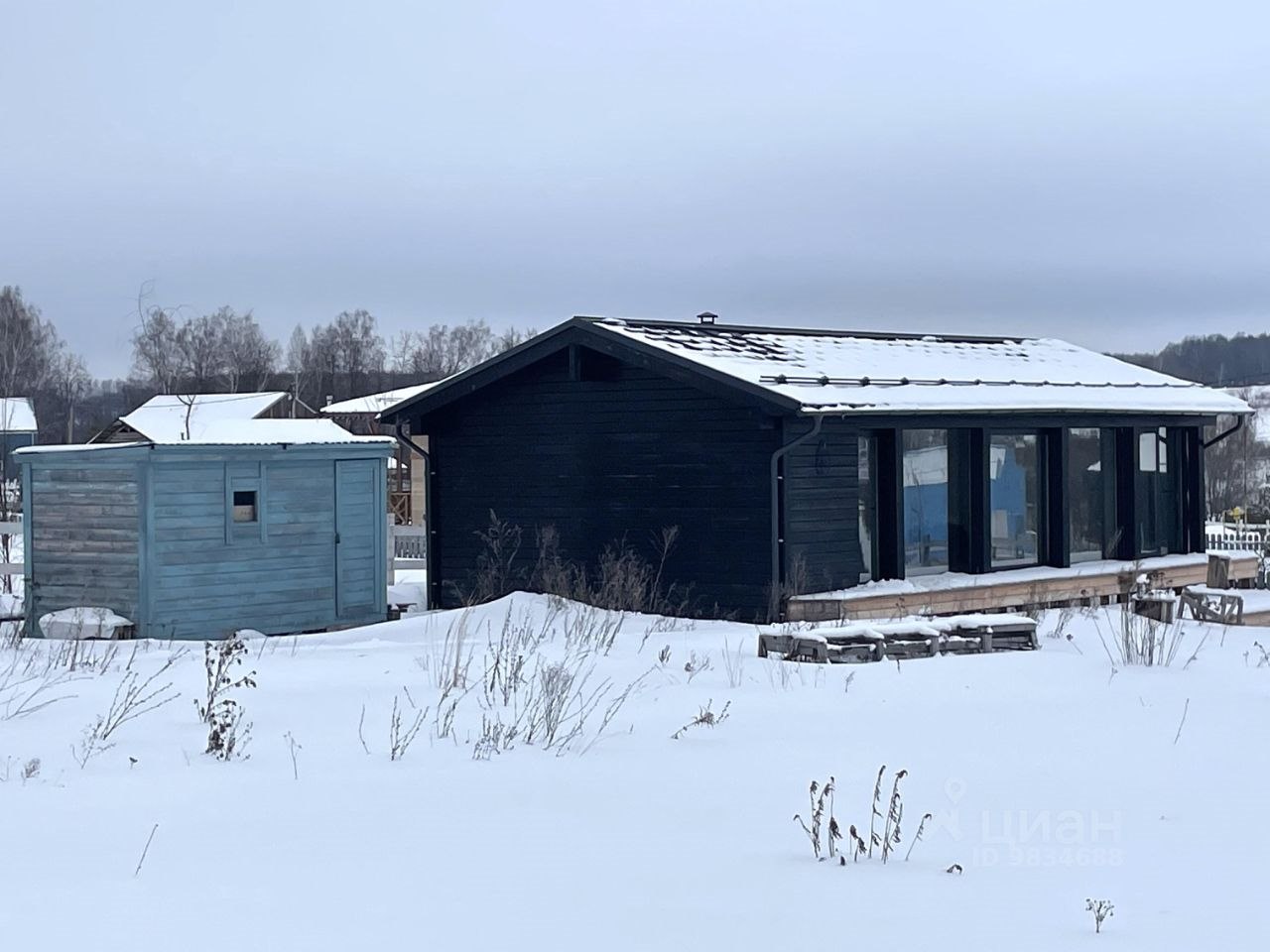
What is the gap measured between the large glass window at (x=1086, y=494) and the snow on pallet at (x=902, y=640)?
25.3 feet

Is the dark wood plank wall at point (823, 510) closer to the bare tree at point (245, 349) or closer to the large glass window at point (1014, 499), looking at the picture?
the large glass window at point (1014, 499)

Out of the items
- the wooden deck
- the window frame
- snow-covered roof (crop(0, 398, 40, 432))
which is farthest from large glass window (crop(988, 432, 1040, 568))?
snow-covered roof (crop(0, 398, 40, 432))

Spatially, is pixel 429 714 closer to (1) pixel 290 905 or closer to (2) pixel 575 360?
(1) pixel 290 905

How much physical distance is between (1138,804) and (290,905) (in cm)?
355

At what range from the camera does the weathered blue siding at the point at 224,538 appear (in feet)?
46.6

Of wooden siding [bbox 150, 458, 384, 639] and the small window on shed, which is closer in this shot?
wooden siding [bbox 150, 458, 384, 639]

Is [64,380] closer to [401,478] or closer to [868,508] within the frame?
[401,478]

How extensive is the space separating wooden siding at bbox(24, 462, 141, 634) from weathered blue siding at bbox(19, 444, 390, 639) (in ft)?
0.05

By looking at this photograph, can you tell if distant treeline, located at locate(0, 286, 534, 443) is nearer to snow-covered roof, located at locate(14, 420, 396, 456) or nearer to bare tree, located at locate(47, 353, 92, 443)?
bare tree, located at locate(47, 353, 92, 443)

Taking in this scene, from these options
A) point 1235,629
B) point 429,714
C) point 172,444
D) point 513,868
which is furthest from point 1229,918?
point 172,444

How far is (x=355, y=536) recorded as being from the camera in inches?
631

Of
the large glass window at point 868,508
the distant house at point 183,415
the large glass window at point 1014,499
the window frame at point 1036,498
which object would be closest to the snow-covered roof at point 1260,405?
the distant house at point 183,415

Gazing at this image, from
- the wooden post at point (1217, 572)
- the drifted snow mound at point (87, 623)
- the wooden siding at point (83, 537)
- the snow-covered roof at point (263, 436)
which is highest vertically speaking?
the snow-covered roof at point (263, 436)

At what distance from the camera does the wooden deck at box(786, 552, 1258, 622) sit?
14849mm
